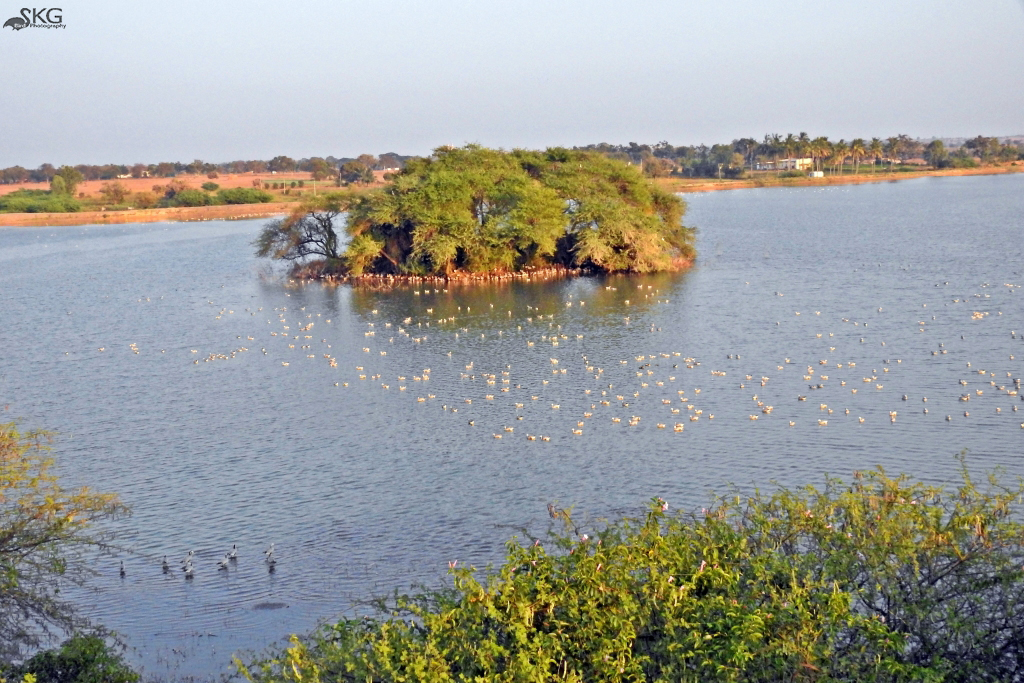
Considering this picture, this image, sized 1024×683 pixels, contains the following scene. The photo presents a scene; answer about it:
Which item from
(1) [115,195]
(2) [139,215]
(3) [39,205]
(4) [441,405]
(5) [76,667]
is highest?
(1) [115,195]

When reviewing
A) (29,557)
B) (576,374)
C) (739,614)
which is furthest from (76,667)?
(576,374)

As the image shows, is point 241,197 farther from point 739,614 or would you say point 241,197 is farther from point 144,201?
point 739,614

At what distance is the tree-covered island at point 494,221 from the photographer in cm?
6412

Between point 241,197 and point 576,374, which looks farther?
point 241,197

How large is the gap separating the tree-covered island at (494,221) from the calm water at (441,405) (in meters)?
3.39

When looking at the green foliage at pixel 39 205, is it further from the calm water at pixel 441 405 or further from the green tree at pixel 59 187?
the calm water at pixel 441 405

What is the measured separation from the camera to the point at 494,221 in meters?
65.0

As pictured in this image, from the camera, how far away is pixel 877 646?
37.3 ft

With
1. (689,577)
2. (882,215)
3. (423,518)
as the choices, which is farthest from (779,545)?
(882,215)

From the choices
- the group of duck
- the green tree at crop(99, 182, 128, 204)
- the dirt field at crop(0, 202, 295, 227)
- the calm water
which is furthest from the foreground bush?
the green tree at crop(99, 182, 128, 204)

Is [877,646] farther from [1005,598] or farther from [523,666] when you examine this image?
[523,666]

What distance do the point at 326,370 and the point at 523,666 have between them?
100ft

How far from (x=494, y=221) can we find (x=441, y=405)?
32116mm

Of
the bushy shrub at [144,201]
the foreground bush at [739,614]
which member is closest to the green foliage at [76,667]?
the foreground bush at [739,614]
